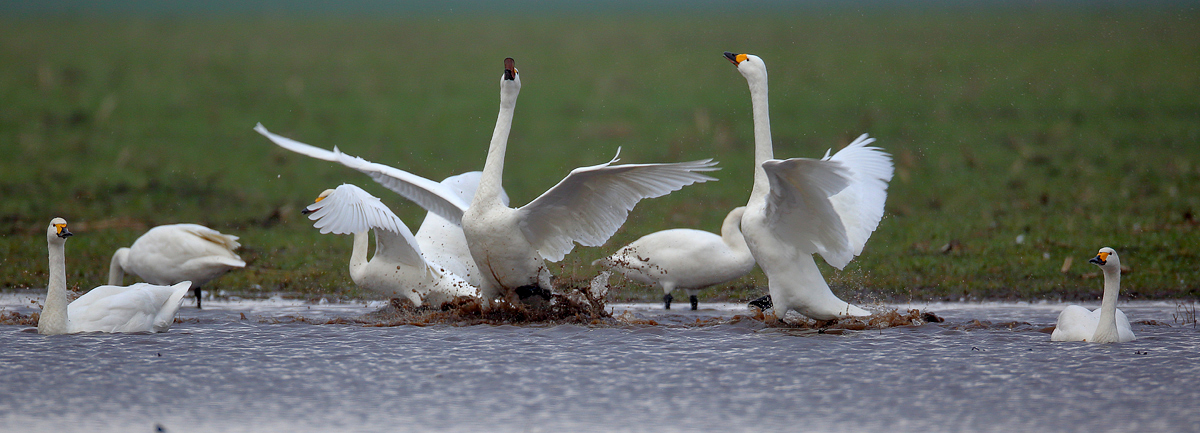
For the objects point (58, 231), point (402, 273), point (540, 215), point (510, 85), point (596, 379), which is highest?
point (510, 85)

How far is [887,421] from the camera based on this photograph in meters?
5.52

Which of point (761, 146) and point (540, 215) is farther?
point (761, 146)

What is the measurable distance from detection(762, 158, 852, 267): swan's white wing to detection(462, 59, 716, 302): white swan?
1.84ft

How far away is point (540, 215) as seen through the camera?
8.10 metres

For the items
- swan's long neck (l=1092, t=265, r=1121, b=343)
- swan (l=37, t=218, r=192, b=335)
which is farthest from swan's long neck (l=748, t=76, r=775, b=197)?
swan (l=37, t=218, r=192, b=335)

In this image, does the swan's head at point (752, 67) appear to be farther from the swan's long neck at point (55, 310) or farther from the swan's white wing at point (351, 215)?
the swan's long neck at point (55, 310)

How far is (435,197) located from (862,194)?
10.4ft

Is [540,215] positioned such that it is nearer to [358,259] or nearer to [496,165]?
[496,165]

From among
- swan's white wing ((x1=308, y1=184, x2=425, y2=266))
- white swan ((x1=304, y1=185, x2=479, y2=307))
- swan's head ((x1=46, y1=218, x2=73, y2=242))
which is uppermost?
swan's white wing ((x1=308, y1=184, x2=425, y2=266))

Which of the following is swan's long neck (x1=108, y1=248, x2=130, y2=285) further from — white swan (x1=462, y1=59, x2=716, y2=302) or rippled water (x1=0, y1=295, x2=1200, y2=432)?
white swan (x1=462, y1=59, x2=716, y2=302)

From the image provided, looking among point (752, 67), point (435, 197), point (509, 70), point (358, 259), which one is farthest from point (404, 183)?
point (752, 67)

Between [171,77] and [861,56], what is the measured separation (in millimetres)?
17433

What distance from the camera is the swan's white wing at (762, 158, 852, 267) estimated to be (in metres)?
6.96

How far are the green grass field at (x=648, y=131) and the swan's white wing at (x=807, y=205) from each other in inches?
65.8
